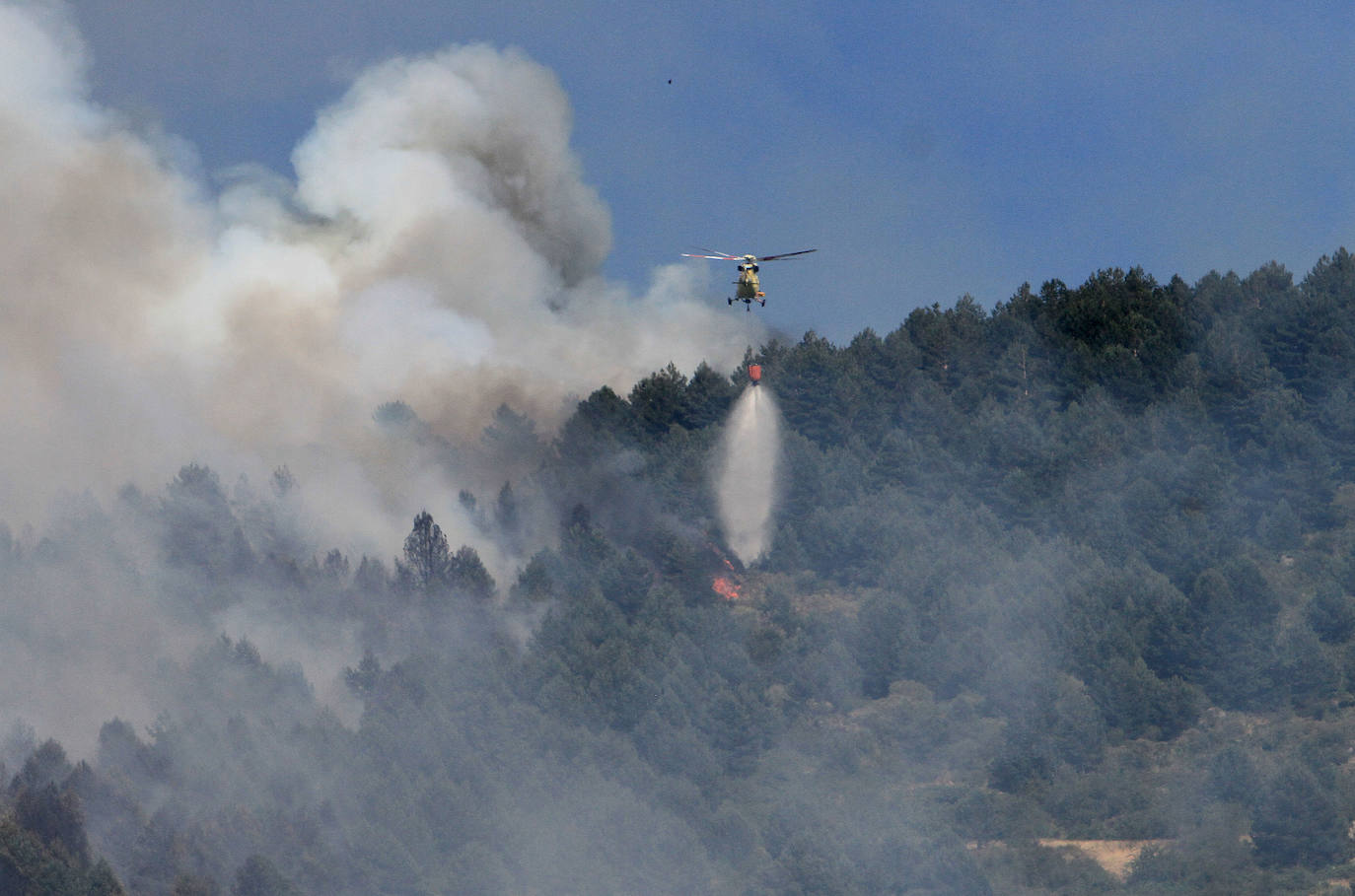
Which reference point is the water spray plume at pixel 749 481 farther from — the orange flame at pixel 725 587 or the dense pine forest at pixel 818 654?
the orange flame at pixel 725 587

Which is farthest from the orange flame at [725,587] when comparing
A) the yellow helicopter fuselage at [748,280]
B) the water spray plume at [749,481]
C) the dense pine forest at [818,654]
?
the yellow helicopter fuselage at [748,280]

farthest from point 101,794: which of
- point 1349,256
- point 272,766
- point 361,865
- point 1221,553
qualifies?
point 1349,256

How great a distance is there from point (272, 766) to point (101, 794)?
7.45 meters

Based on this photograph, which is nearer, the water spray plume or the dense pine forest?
the dense pine forest

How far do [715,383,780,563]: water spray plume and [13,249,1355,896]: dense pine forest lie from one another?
1.35m

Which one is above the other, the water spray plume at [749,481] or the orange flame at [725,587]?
the water spray plume at [749,481]

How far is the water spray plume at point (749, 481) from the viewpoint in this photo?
114m

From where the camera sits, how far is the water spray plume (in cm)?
11350

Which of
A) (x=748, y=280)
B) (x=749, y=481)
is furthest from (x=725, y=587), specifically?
(x=748, y=280)

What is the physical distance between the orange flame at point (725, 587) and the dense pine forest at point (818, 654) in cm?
41

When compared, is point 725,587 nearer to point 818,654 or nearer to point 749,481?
point 749,481

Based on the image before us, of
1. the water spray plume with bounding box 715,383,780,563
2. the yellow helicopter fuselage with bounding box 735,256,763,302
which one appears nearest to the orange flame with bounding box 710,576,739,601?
the water spray plume with bounding box 715,383,780,563

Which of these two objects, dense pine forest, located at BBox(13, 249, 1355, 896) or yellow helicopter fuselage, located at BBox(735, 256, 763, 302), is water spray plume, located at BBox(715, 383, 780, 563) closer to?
dense pine forest, located at BBox(13, 249, 1355, 896)

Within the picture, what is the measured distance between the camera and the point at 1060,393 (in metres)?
127
